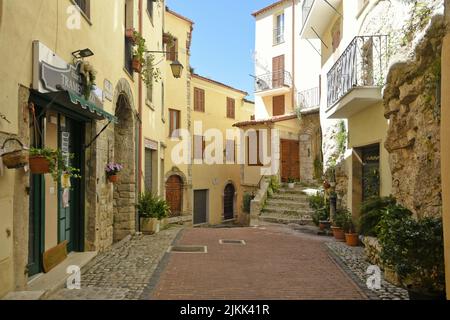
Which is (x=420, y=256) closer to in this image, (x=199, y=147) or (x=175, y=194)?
(x=175, y=194)

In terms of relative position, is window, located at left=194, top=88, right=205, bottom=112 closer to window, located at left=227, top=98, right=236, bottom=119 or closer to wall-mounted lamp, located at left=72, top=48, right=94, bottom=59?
window, located at left=227, top=98, right=236, bottom=119

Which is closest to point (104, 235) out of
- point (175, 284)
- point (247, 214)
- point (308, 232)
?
point (175, 284)

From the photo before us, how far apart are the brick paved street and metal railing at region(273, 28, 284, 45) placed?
17.9m

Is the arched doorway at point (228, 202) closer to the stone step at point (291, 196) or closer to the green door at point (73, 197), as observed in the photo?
the stone step at point (291, 196)

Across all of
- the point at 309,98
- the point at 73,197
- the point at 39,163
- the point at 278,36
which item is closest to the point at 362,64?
the point at 73,197

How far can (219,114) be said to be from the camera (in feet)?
82.9

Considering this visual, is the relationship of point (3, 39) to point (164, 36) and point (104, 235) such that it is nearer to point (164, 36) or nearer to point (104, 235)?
point (104, 235)

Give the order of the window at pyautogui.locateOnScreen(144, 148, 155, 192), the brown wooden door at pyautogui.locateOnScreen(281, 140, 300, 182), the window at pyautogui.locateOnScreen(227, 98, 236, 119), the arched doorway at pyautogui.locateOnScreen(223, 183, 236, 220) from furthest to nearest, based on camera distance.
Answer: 1. the window at pyautogui.locateOnScreen(227, 98, 236, 119)
2. the arched doorway at pyautogui.locateOnScreen(223, 183, 236, 220)
3. the brown wooden door at pyautogui.locateOnScreen(281, 140, 300, 182)
4. the window at pyautogui.locateOnScreen(144, 148, 155, 192)

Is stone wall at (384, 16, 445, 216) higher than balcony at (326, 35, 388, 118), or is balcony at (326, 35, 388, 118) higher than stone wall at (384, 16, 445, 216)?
balcony at (326, 35, 388, 118)

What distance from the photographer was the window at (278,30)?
2448 centimetres

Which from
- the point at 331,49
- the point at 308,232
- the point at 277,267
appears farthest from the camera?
the point at 331,49

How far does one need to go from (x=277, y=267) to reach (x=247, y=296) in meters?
1.88

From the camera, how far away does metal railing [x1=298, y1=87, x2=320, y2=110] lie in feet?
70.1

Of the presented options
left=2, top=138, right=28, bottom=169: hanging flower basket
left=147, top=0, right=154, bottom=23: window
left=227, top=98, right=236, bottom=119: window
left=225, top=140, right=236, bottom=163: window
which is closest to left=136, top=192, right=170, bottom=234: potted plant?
left=147, top=0, right=154, bottom=23: window
